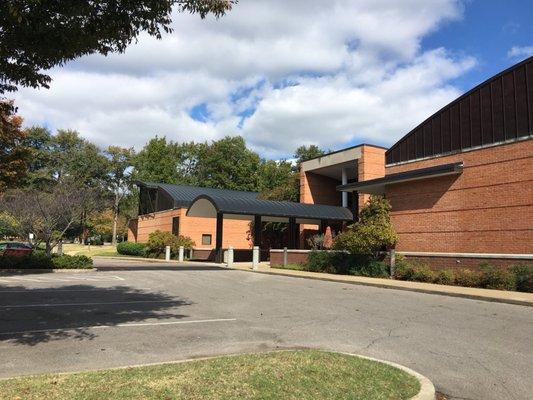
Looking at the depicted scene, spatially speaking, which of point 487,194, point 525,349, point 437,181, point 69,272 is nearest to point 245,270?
point 69,272

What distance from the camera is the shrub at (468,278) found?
1873 cm

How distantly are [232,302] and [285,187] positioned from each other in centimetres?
3147

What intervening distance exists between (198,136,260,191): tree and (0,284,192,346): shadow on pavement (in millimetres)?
59489

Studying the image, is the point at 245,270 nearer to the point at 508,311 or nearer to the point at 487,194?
the point at 487,194

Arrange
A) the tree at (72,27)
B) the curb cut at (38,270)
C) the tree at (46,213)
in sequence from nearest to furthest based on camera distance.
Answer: the tree at (72,27) < the curb cut at (38,270) < the tree at (46,213)

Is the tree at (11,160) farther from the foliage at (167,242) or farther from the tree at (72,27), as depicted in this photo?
the foliage at (167,242)

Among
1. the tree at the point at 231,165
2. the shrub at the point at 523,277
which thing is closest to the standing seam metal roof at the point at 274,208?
the shrub at the point at 523,277

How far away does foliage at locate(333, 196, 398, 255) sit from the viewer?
78.1 ft

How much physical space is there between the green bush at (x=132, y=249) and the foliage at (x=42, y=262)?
21.3 m

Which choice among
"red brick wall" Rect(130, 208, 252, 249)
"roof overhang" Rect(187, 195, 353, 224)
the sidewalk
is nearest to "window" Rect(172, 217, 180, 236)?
"red brick wall" Rect(130, 208, 252, 249)

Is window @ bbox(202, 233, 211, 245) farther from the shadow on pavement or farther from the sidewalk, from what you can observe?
the shadow on pavement

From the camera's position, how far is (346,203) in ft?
131

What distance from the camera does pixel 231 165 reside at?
252 feet

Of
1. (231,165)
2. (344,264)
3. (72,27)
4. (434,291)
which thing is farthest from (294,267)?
(231,165)
